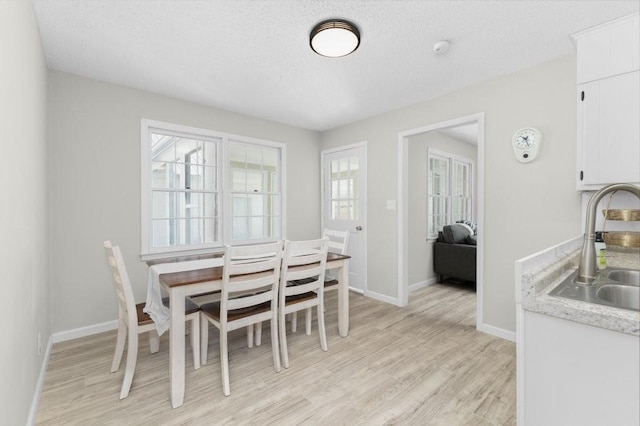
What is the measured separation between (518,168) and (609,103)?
2.55ft

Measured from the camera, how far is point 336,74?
2793 mm

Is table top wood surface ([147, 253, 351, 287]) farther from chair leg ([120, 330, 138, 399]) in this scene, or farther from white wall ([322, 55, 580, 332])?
white wall ([322, 55, 580, 332])

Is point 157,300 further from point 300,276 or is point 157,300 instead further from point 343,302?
point 343,302

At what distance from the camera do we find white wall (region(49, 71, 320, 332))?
8.81 ft

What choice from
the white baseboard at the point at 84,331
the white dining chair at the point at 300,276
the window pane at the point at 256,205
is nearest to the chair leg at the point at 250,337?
the white dining chair at the point at 300,276

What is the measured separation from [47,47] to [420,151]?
428cm

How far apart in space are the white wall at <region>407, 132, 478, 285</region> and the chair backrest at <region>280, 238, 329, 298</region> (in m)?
2.26

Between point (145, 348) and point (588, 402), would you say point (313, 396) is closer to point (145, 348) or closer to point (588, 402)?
point (588, 402)

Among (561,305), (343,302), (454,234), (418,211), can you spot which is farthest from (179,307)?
(454,234)

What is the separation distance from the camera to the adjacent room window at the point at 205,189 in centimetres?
326

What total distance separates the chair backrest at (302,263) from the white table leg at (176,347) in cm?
71

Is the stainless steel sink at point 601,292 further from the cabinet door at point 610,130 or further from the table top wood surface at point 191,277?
the table top wood surface at point 191,277

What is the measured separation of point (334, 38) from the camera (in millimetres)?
2068

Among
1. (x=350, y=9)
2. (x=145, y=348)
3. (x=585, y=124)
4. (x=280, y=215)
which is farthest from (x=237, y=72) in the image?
(x=585, y=124)
